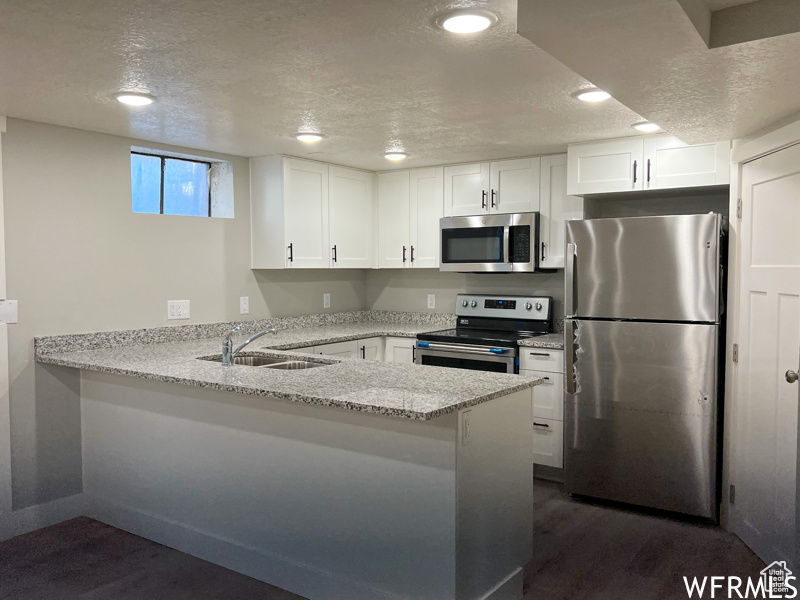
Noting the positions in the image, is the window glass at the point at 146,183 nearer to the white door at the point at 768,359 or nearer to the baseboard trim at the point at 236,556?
the baseboard trim at the point at 236,556

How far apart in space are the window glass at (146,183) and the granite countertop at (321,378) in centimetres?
85

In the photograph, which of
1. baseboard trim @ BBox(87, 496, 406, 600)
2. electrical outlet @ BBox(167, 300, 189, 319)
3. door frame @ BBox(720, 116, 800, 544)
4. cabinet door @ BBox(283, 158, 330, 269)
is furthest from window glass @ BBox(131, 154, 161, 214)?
door frame @ BBox(720, 116, 800, 544)

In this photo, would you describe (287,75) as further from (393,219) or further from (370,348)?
(393,219)

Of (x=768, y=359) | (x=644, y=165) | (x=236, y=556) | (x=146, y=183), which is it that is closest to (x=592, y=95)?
(x=644, y=165)

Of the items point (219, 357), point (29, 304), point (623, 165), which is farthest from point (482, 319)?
point (29, 304)

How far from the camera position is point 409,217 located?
4980 mm

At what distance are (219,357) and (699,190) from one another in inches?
115

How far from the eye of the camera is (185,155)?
409cm

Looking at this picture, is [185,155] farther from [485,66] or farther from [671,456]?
[671,456]

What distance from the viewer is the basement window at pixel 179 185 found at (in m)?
3.93

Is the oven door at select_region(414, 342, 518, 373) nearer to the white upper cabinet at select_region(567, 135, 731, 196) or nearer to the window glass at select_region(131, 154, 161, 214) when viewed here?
the white upper cabinet at select_region(567, 135, 731, 196)

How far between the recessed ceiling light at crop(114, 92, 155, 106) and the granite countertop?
120 centimetres

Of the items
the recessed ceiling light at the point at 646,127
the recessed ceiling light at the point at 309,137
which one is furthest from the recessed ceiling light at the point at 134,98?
the recessed ceiling light at the point at 646,127

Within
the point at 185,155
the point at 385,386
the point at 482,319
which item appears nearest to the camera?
the point at 385,386
